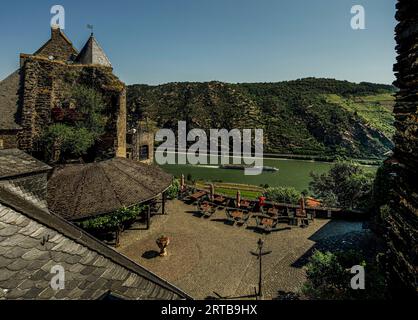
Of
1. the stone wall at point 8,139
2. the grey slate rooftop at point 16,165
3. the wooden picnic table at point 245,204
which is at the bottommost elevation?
the wooden picnic table at point 245,204

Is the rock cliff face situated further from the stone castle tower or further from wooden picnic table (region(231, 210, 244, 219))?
the stone castle tower

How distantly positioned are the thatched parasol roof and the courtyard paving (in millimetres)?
2452

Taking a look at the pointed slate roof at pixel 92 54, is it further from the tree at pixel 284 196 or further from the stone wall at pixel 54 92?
the tree at pixel 284 196

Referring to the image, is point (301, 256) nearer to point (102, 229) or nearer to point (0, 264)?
point (102, 229)

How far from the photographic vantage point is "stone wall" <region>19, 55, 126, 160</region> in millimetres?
15992

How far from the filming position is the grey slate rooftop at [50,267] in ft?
8.38

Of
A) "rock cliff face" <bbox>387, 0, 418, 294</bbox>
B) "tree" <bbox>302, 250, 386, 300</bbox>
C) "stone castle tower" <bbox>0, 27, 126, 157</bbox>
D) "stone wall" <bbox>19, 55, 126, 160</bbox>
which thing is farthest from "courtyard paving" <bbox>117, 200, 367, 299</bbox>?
"rock cliff face" <bbox>387, 0, 418, 294</bbox>

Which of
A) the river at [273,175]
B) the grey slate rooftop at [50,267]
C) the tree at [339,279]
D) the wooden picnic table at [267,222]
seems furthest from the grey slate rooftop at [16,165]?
the river at [273,175]

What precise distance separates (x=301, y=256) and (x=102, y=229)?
1056cm

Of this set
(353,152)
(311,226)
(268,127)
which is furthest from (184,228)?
(268,127)

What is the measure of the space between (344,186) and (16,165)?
1036 inches

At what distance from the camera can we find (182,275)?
11633mm

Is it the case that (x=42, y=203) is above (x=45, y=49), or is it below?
below

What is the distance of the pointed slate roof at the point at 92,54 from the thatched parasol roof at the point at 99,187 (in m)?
8.34
